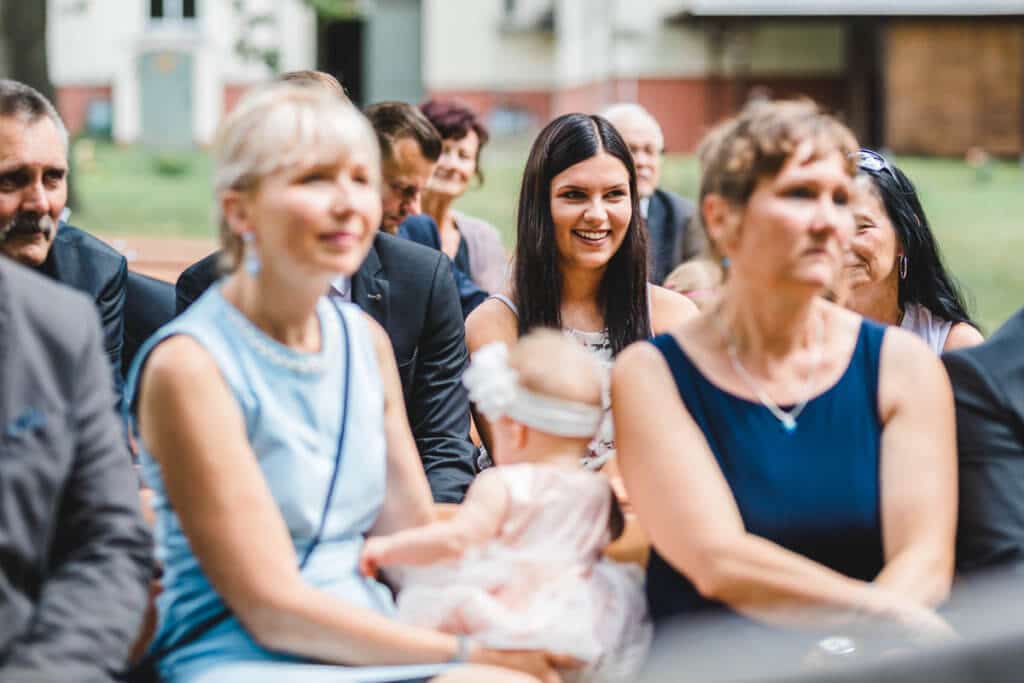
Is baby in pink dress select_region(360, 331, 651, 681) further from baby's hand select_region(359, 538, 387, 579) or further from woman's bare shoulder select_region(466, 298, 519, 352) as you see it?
woman's bare shoulder select_region(466, 298, 519, 352)

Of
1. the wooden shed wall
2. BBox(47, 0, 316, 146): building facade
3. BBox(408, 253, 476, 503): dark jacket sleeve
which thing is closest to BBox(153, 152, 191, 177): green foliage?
BBox(47, 0, 316, 146): building facade

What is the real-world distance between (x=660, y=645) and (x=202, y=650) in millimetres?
883

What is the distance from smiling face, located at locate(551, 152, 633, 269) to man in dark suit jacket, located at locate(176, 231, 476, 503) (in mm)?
397

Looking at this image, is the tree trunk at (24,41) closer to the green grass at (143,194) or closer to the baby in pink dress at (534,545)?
the green grass at (143,194)

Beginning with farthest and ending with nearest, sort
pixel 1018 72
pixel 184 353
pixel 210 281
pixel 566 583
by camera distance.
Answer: pixel 1018 72, pixel 210 281, pixel 566 583, pixel 184 353

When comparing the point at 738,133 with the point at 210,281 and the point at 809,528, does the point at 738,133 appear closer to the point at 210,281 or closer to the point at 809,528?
the point at 809,528

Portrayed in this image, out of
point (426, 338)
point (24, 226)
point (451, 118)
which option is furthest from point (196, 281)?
point (451, 118)

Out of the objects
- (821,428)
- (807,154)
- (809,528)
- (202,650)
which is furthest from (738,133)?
(202,650)

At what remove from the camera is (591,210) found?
13.7ft

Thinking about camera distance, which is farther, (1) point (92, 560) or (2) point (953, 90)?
(2) point (953, 90)

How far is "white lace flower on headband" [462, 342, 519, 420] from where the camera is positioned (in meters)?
2.82

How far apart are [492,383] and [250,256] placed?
1.70ft

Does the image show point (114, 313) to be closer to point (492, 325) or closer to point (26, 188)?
point (26, 188)

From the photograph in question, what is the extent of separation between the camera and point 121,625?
2.43 metres
